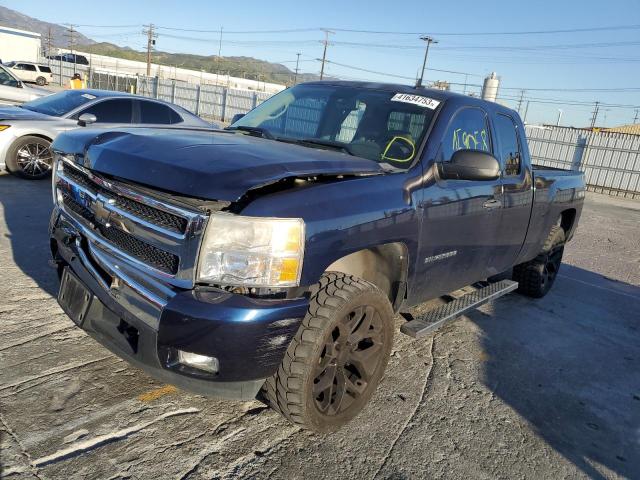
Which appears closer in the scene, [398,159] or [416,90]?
[398,159]

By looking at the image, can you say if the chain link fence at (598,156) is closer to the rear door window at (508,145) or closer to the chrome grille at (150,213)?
the rear door window at (508,145)

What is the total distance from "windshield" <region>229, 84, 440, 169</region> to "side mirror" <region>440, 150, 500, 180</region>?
264 mm

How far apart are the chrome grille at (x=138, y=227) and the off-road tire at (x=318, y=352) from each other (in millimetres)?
610

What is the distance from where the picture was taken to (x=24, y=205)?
658 centimetres

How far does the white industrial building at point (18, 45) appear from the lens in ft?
174

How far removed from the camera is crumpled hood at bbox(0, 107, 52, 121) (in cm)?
777

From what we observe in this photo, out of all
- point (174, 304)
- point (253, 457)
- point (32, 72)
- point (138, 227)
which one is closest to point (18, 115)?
point (138, 227)

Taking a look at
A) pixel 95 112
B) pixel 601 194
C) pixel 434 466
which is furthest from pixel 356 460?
pixel 601 194

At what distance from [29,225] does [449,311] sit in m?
4.67

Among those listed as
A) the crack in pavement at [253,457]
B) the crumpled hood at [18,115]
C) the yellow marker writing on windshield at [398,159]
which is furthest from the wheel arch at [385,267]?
the crumpled hood at [18,115]

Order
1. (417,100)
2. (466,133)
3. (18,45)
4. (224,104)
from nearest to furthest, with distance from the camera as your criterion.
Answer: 1. (417,100)
2. (466,133)
3. (224,104)
4. (18,45)

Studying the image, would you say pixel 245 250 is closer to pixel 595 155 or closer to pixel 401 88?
pixel 401 88

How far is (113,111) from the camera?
27.5 ft

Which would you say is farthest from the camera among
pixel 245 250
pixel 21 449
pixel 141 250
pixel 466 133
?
pixel 466 133
